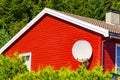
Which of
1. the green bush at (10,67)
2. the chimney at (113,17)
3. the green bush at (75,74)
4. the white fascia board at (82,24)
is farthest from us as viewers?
the chimney at (113,17)

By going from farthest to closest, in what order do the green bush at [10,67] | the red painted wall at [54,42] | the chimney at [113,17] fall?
1. the chimney at [113,17]
2. the red painted wall at [54,42]
3. the green bush at [10,67]

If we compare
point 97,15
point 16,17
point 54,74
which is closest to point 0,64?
point 54,74

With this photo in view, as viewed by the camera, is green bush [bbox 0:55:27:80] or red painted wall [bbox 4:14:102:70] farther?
red painted wall [bbox 4:14:102:70]

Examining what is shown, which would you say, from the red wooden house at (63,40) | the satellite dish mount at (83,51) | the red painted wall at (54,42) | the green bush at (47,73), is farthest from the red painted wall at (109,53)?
the green bush at (47,73)

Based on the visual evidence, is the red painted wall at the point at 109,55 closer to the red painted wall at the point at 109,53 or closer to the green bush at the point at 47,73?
the red painted wall at the point at 109,53

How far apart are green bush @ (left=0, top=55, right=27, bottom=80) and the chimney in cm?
1141

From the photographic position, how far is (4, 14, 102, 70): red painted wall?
2614 centimetres

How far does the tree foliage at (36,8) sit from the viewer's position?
6950 centimetres

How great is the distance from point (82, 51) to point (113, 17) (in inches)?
235

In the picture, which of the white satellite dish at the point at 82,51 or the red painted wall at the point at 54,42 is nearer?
the white satellite dish at the point at 82,51

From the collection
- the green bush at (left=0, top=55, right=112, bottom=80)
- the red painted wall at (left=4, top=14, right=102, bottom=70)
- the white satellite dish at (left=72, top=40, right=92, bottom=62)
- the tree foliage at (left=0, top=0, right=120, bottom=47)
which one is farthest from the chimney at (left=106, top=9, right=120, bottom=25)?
the tree foliage at (left=0, top=0, right=120, bottom=47)

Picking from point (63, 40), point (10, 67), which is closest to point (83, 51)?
point (63, 40)

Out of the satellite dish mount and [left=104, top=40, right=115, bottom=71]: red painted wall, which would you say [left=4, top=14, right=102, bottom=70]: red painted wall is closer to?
the satellite dish mount

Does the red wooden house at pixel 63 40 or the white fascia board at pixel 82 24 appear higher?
the white fascia board at pixel 82 24
